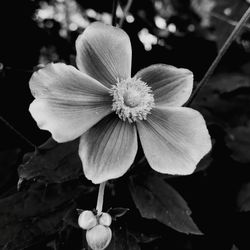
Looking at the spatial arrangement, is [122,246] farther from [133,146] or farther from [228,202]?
[228,202]

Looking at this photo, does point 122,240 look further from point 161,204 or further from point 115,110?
point 115,110

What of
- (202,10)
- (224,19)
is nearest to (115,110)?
(224,19)

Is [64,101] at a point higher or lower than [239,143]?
higher

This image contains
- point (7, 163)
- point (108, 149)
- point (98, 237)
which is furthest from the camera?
point (7, 163)

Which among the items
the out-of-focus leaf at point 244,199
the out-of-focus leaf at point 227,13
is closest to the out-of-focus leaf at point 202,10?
the out-of-focus leaf at point 227,13

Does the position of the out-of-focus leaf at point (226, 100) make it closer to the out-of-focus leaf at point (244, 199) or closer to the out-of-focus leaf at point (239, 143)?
the out-of-focus leaf at point (239, 143)

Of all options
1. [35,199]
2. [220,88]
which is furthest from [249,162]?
[35,199]
